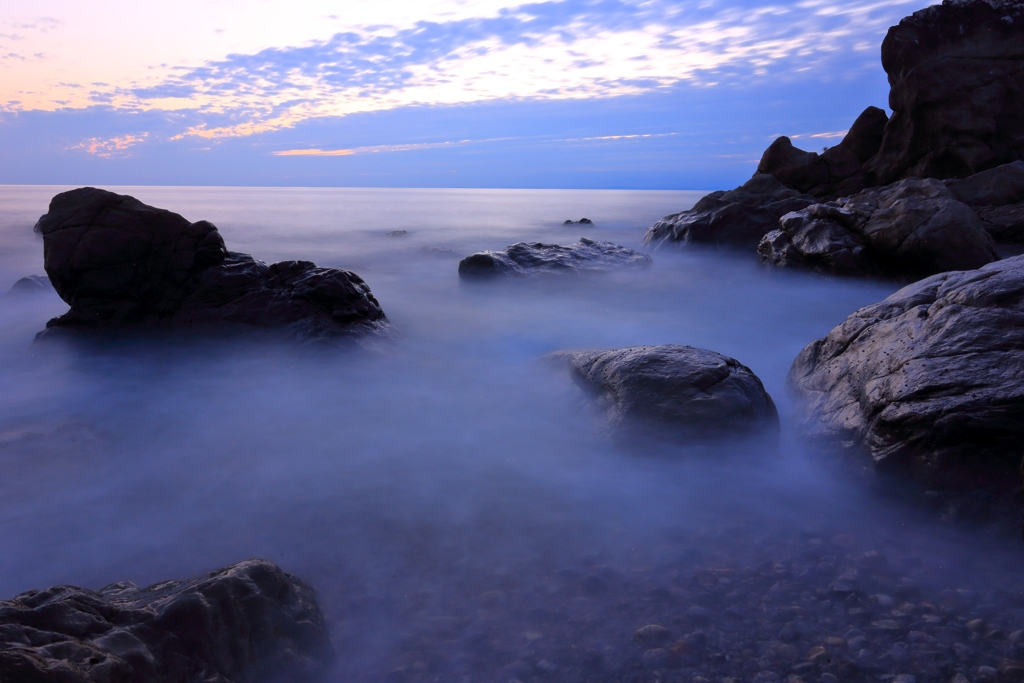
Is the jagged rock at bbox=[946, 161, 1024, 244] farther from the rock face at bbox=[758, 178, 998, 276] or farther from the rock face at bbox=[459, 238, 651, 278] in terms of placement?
the rock face at bbox=[459, 238, 651, 278]

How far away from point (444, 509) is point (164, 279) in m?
6.31

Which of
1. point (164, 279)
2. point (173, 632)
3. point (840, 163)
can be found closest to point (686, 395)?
point (173, 632)

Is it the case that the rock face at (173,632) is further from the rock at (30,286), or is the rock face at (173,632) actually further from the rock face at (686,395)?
the rock at (30,286)

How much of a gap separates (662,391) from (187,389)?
511cm

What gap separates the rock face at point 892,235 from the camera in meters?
9.98

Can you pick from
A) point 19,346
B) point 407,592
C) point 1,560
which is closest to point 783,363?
point 407,592

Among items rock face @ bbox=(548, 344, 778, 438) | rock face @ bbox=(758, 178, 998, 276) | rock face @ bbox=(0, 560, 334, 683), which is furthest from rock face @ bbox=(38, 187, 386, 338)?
rock face @ bbox=(758, 178, 998, 276)

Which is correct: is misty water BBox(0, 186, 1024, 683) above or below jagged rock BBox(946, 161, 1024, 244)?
below

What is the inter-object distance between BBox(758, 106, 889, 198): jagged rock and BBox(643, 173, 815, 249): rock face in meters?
2.75

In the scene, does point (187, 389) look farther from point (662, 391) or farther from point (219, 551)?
point (662, 391)

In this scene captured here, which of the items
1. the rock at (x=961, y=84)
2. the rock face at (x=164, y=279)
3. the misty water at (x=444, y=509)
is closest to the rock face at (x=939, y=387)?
the misty water at (x=444, y=509)

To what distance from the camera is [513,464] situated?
4.86 m

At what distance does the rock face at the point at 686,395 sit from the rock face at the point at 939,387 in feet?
1.96

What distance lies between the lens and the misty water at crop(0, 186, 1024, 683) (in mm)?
2963
